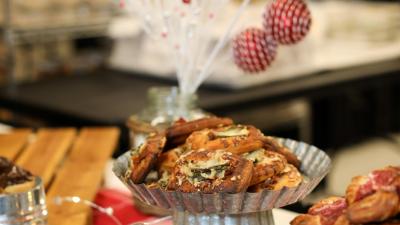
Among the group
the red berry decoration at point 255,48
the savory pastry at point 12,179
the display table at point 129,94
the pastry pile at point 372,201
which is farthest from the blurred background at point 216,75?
the pastry pile at point 372,201

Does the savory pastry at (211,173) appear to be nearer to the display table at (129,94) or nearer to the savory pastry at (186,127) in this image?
the savory pastry at (186,127)

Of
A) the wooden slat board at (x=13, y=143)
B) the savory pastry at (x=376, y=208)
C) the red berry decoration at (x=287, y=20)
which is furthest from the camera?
the wooden slat board at (x=13, y=143)

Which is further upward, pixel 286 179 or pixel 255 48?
pixel 255 48

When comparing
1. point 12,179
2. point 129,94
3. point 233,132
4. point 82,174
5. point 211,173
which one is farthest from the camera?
point 129,94

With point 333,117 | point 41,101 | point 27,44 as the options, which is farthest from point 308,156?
point 333,117

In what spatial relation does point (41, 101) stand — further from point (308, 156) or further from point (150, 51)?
point (308, 156)

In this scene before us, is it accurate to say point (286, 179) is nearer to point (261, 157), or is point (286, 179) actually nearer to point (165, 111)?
point (261, 157)

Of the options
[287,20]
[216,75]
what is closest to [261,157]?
[287,20]
